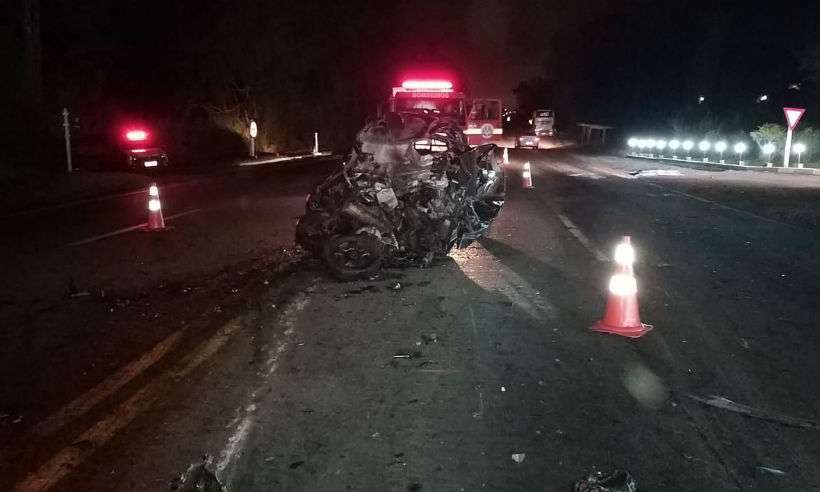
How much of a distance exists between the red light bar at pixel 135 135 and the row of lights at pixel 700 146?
24506 millimetres

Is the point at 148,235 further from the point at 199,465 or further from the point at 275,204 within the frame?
the point at 199,465

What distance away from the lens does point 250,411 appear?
495 centimetres

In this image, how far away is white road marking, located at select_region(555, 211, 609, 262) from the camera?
10.5m

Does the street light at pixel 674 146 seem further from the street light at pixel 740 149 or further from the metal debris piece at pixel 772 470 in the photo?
the metal debris piece at pixel 772 470

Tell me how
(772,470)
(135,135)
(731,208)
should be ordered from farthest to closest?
(135,135) < (731,208) < (772,470)

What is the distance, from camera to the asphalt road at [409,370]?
4.21 meters

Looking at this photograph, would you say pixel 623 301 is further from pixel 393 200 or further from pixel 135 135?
pixel 135 135

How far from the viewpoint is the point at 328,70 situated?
6456 centimetres

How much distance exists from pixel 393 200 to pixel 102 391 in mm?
4633

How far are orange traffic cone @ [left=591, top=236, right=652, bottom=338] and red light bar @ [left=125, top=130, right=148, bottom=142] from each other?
24.8 meters

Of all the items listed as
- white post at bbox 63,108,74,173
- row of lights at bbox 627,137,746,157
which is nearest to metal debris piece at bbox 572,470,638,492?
white post at bbox 63,108,74,173

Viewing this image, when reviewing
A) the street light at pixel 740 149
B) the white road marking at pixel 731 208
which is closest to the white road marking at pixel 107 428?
the white road marking at pixel 731 208

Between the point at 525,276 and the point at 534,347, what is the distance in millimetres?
2941

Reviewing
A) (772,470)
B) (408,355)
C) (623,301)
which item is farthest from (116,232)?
(772,470)
